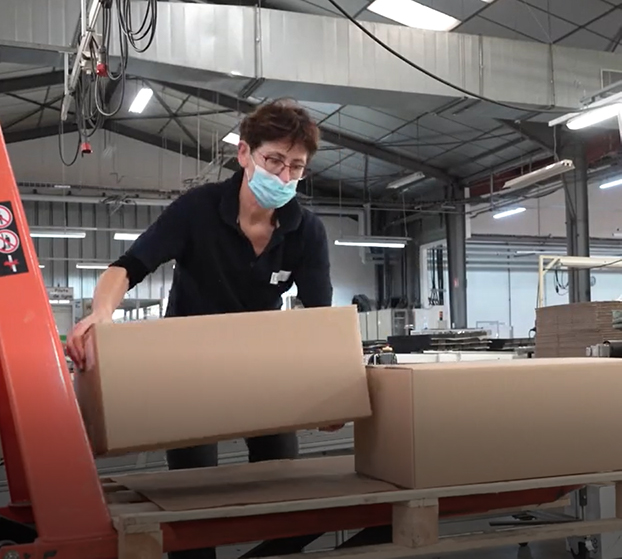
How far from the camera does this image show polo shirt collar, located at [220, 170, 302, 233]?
6.48 ft

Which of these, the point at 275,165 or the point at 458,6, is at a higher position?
the point at 458,6

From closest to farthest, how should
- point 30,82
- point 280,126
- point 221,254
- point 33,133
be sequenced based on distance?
point 280,126, point 221,254, point 30,82, point 33,133

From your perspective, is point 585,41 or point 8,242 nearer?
point 8,242

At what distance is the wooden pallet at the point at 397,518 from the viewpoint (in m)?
1.32

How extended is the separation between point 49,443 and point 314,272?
0.96 metres

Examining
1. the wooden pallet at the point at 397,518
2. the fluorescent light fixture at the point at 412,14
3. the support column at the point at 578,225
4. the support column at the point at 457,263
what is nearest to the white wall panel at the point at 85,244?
the support column at the point at 457,263

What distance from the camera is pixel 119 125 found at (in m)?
15.3

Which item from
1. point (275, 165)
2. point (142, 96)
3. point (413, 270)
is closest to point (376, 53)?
point (142, 96)

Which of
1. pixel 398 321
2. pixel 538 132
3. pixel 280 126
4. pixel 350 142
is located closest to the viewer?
pixel 280 126

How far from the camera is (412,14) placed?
8227mm

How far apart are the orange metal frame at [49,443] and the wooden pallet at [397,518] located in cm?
3

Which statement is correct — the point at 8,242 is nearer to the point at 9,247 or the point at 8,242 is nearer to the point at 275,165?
the point at 9,247

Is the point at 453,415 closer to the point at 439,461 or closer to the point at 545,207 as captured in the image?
the point at 439,461

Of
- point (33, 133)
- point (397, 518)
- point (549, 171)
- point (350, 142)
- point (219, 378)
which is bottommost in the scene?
point (397, 518)
